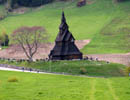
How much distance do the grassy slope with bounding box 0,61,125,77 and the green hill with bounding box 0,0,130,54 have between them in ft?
93.6

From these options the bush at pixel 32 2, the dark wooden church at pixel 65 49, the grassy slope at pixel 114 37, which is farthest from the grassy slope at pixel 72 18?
the dark wooden church at pixel 65 49

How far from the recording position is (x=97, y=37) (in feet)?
412

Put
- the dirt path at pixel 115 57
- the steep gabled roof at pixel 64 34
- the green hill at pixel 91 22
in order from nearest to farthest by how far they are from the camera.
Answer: the steep gabled roof at pixel 64 34, the dirt path at pixel 115 57, the green hill at pixel 91 22

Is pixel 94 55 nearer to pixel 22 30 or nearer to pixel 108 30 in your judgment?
pixel 22 30

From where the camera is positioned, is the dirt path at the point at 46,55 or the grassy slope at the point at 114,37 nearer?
the dirt path at the point at 46,55

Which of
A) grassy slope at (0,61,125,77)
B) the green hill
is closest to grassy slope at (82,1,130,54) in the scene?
the green hill

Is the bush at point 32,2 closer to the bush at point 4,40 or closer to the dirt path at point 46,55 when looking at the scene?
the bush at point 4,40

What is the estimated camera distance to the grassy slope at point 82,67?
7288 cm

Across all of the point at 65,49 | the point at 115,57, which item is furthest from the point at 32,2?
the point at 65,49

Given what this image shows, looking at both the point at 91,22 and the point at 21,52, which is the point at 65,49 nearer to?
the point at 21,52

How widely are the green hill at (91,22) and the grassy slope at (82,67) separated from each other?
1123 inches

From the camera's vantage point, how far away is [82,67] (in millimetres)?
74812

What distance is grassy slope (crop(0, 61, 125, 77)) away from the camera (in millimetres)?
72875

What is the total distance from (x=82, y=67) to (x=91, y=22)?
73.1 m
